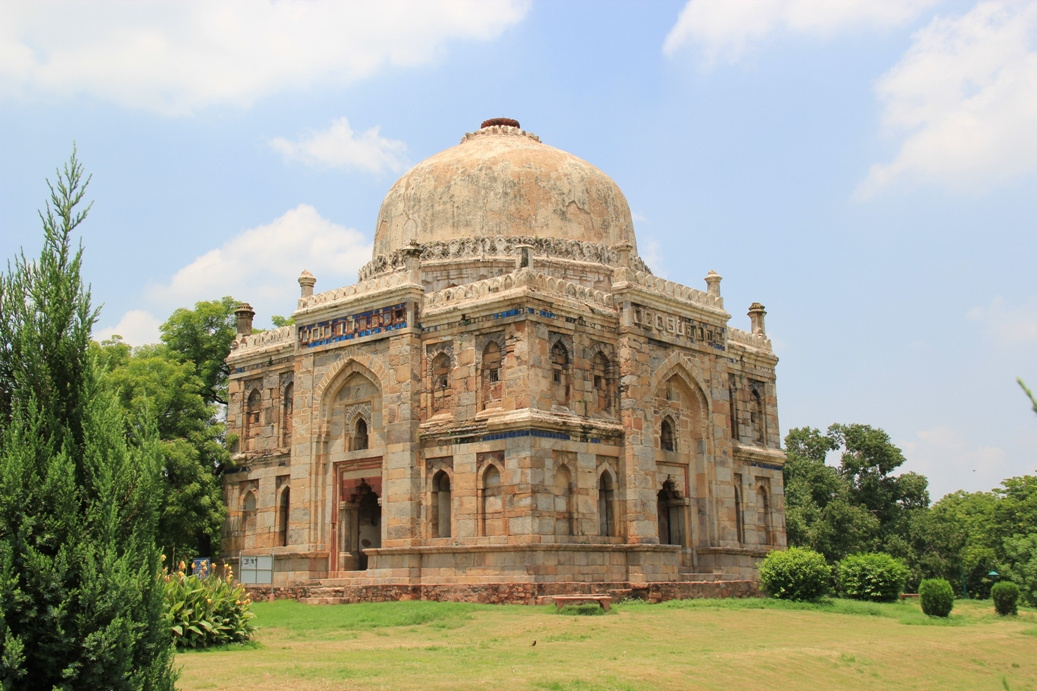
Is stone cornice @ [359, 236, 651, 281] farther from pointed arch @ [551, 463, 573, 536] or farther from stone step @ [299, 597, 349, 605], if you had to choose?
stone step @ [299, 597, 349, 605]

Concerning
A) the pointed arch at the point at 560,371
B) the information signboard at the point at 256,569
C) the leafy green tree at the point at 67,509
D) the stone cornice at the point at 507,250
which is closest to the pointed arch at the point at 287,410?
the information signboard at the point at 256,569

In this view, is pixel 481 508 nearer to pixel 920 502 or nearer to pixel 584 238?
pixel 584 238

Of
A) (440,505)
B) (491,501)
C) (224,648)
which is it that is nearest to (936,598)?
(491,501)

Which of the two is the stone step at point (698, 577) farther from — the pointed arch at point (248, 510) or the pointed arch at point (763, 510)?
the pointed arch at point (248, 510)

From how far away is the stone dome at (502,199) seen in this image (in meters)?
25.7

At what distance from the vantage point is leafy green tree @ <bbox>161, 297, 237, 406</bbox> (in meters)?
31.1

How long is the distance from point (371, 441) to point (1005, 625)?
46.6ft

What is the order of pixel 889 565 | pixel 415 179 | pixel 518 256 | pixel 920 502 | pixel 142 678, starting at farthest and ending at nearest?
pixel 920 502 < pixel 415 179 < pixel 889 565 < pixel 518 256 < pixel 142 678

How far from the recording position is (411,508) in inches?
865

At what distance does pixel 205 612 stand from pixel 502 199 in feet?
46.0

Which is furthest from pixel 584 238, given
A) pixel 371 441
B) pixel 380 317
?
pixel 371 441

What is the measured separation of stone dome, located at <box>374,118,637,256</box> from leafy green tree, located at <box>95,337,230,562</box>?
6.41m

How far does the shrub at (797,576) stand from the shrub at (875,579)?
2221mm

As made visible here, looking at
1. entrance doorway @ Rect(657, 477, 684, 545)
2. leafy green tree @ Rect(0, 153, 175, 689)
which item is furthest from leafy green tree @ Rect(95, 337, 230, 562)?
leafy green tree @ Rect(0, 153, 175, 689)
